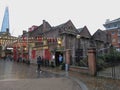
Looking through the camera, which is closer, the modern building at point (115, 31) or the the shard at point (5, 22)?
the modern building at point (115, 31)

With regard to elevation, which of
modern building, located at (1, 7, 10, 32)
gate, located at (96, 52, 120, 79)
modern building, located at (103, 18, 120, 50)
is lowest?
gate, located at (96, 52, 120, 79)

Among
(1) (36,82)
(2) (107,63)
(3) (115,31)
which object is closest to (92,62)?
(2) (107,63)

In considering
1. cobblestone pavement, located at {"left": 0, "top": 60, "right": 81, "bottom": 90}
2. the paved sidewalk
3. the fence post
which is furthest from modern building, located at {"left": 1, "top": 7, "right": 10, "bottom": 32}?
the paved sidewalk

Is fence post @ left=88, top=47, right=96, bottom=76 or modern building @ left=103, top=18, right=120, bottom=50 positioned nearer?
fence post @ left=88, top=47, right=96, bottom=76

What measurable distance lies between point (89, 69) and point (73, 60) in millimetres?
6295

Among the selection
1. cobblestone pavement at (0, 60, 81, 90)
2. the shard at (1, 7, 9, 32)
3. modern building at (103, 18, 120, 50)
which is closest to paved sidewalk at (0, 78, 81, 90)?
cobblestone pavement at (0, 60, 81, 90)

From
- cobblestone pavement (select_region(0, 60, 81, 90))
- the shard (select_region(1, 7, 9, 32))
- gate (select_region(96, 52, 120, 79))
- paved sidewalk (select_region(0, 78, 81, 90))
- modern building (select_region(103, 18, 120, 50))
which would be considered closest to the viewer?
paved sidewalk (select_region(0, 78, 81, 90))

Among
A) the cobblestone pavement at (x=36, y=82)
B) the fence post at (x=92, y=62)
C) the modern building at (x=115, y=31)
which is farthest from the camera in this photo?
the modern building at (x=115, y=31)

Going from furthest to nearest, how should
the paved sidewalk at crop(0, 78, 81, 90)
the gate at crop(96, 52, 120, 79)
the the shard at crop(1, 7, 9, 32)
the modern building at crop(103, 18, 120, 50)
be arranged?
the the shard at crop(1, 7, 9, 32)
the modern building at crop(103, 18, 120, 50)
the gate at crop(96, 52, 120, 79)
the paved sidewalk at crop(0, 78, 81, 90)

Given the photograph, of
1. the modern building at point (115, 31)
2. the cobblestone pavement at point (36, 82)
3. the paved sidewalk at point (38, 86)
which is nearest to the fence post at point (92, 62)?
the cobblestone pavement at point (36, 82)

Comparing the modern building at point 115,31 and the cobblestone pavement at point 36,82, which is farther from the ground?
the modern building at point 115,31

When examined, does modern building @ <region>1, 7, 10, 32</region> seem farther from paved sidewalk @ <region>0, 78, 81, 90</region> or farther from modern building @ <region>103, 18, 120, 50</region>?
paved sidewalk @ <region>0, 78, 81, 90</region>

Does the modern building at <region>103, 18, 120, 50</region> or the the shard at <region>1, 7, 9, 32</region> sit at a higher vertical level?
the the shard at <region>1, 7, 9, 32</region>

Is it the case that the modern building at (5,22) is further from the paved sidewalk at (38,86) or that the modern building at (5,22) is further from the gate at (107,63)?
the paved sidewalk at (38,86)
